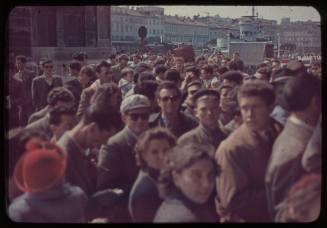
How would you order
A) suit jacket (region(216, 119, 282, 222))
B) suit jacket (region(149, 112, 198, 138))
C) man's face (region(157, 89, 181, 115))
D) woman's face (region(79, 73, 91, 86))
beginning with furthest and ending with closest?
woman's face (region(79, 73, 91, 86))
man's face (region(157, 89, 181, 115))
suit jacket (region(149, 112, 198, 138))
suit jacket (region(216, 119, 282, 222))

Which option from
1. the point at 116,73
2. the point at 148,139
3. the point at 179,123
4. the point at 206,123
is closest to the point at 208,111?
the point at 206,123

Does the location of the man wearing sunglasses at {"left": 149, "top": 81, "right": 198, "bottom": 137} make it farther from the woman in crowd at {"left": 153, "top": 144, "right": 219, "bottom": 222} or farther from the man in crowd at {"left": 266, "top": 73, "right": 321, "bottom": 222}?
the man in crowd at {"left": 266, "top": 73, "right": 321, "bottom": 222}

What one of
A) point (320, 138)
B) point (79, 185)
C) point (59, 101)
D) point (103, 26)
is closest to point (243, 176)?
point (320, 138)

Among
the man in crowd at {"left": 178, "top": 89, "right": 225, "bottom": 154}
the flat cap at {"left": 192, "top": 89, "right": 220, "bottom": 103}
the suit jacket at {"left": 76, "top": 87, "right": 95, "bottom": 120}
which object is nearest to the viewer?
the man in crowd at {"left": 178, "top": 89, "right": 225, "bottom": 154}

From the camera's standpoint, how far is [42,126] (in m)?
2.99

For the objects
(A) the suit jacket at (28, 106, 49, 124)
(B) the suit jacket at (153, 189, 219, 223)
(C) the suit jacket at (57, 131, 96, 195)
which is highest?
(A) the suit jacket at (28, 106, 49, 124)

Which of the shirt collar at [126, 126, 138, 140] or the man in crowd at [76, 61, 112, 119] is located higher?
the man in crowd at [76, 61, 112, 119]

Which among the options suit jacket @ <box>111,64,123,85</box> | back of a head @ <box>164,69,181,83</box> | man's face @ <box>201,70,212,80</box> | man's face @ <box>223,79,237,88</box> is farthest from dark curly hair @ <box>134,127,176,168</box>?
suit jacket @ <box>111,64,123,85</box>

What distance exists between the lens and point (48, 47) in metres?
8.65

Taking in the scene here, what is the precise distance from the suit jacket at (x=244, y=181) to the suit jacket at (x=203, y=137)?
31cm

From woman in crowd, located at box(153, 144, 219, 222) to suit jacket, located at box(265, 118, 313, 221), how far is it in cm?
34

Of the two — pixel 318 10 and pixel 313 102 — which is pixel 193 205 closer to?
pixel 313 102

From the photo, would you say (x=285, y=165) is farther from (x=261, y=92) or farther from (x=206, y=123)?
(x=206, y=123)

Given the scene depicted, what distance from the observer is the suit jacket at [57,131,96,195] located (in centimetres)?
277
